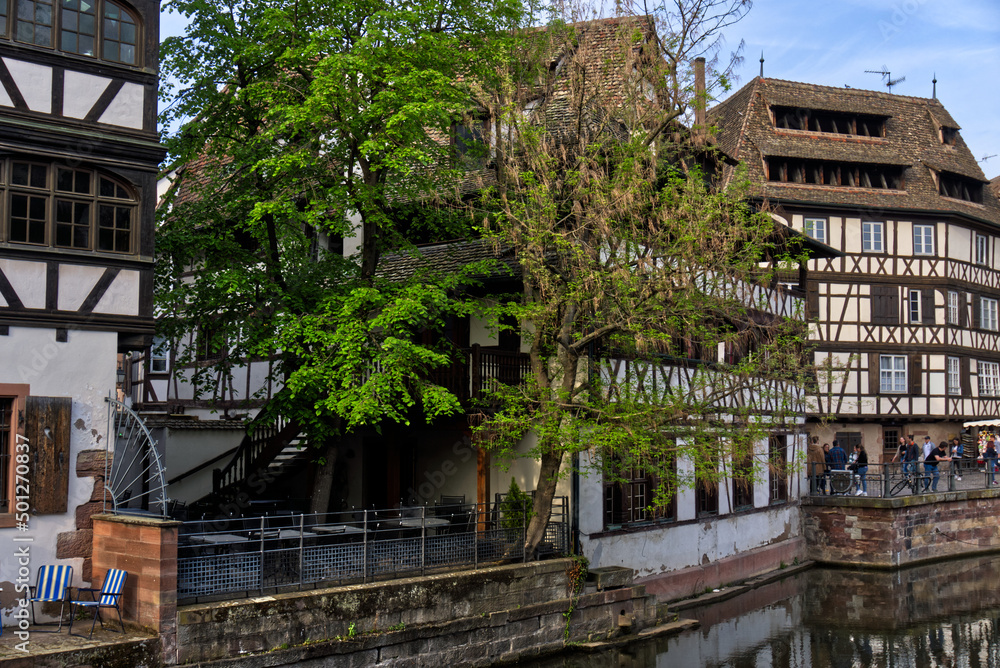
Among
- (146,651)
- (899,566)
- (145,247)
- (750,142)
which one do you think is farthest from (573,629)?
(750,142)

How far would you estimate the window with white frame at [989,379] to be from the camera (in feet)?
122

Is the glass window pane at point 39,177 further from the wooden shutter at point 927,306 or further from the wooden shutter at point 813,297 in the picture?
the wooden shutter at point 927,306

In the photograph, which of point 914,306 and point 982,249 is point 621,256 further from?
point 982,249

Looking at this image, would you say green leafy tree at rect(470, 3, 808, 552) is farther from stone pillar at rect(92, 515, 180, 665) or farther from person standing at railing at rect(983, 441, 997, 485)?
person standing at railing at rect(983, 441, 997, 485)

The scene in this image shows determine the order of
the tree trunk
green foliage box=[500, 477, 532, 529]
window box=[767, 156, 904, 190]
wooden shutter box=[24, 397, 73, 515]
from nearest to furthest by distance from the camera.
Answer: wooden shutter box=[24, 397, 73, 515] < the tree trunk < green foliage box=[500, 477, 532, 529] < window box=[767, 156, 904, 190]

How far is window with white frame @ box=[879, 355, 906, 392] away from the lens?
35719mm

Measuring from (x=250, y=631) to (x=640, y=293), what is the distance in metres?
6.81

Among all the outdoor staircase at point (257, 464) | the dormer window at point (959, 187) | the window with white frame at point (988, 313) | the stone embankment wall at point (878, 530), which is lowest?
the stone embankment wall at point (878, 530)

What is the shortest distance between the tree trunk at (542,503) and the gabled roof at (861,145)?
2144cm

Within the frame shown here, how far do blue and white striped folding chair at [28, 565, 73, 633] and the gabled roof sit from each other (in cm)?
2774

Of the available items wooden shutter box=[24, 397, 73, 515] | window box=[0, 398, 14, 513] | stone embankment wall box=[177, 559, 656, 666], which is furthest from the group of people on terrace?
window box=[0, 398, 14, 513]

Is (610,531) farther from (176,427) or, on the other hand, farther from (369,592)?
(176,427)

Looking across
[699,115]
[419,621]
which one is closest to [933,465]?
[699,115]

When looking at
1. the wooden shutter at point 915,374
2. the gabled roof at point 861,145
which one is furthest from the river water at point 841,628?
the gabled roof at point 861,145
